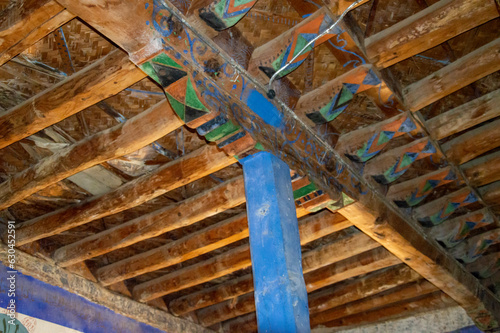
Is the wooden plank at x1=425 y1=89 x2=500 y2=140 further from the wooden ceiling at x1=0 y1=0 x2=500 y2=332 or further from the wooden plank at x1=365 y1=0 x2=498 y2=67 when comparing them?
the wooden plank at x1=365 y1=0 x2=498 y2=67

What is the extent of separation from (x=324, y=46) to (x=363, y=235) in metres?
2.57

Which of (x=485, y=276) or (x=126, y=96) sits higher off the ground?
(x=126, y=96)

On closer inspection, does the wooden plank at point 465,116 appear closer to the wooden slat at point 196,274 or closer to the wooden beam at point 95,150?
the wooden slat at point 196,274

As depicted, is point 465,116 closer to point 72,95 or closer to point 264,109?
point 264,109

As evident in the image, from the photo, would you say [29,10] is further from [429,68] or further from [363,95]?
[429,68]

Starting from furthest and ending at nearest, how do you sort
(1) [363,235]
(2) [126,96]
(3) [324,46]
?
1. (1) [363,235]
2. (2) [126,96]
3. (3) [324,46]

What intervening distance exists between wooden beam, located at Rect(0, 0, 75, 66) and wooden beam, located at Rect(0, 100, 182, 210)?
1004 millimetres

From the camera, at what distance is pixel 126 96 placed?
393 centimetres

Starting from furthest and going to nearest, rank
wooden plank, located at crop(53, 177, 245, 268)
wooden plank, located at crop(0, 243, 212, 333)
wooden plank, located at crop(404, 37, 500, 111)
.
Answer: wooden plank, located at crop(0, 243, 212, 333), wooden plank, located at crop(53, 177, 245, 268), wooden plank, located at crop(404, 37, 500, 111)

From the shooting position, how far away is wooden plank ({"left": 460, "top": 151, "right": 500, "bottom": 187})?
4809mm

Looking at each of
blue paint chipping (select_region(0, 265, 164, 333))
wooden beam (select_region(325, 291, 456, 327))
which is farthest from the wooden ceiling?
wooden beam (select_region(325, 291, 456, 327))

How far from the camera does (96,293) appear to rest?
613cm

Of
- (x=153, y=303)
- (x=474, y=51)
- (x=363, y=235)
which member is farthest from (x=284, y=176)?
(x=153, y=303)

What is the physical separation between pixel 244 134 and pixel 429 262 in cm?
311
